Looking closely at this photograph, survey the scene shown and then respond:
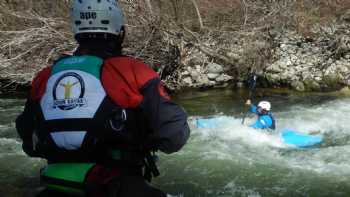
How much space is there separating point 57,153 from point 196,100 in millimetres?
8386

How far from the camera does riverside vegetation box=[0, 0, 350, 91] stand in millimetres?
10359

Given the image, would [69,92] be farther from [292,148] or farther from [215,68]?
[215,68]

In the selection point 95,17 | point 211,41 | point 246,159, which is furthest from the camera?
point 211,41

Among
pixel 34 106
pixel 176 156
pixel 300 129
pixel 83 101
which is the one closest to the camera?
pixel 83 101

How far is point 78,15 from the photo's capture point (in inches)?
71.1

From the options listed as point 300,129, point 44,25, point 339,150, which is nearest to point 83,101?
point 339,150

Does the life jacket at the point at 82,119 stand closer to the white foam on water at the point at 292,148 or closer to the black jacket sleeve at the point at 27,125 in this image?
the black jacket sleeve at the point at 27,125

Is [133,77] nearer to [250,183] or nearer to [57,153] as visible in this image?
[57,153]

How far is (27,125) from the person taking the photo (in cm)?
188

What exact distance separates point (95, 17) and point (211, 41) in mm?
9537

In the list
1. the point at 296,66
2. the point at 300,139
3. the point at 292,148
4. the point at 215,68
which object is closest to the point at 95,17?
the point at 292,148

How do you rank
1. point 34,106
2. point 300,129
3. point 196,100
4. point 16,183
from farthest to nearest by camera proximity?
1. point 196,100
2. point 300,129
3. point 16,183
4. point 34,106

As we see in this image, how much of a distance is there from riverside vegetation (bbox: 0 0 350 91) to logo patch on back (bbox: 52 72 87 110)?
8546 millimetres

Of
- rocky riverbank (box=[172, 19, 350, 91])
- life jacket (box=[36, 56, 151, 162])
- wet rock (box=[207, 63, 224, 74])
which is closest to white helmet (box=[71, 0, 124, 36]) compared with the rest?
life jacket (box=[36, 56, 151, 162])
